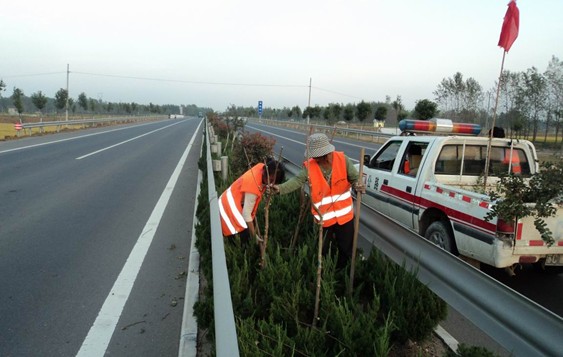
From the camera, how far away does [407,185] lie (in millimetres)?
5578

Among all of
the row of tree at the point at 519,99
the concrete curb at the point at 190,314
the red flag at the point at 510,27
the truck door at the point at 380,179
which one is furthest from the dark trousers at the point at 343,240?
the row of tree at the point at 519,99

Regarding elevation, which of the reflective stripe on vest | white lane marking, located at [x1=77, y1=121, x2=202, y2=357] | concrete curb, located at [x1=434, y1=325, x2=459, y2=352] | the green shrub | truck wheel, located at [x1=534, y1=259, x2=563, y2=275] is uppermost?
the reflective stripe on vest

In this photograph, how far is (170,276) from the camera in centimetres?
460

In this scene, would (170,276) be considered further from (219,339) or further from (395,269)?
(219,339)

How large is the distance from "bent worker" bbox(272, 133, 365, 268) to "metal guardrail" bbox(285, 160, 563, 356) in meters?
0.76

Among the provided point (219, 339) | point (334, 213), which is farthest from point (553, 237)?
point (219, 339)

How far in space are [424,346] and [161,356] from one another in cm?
205

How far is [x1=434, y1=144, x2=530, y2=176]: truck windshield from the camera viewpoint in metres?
5.40

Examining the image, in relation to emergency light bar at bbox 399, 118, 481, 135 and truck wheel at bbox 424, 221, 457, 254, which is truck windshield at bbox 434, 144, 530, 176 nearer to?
truck wheel at bbox 424, 221, 457, 254

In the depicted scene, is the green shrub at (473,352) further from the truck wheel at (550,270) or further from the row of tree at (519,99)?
the row of tree at (519,99)

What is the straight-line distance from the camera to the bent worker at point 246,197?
13.3 ft

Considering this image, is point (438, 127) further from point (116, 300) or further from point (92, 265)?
point (92, 265)

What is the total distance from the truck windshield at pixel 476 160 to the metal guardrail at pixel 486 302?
99.5 inches

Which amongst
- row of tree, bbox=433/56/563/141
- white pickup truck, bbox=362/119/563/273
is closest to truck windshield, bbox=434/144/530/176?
white pickup truck, bbox=362/119/563/273
